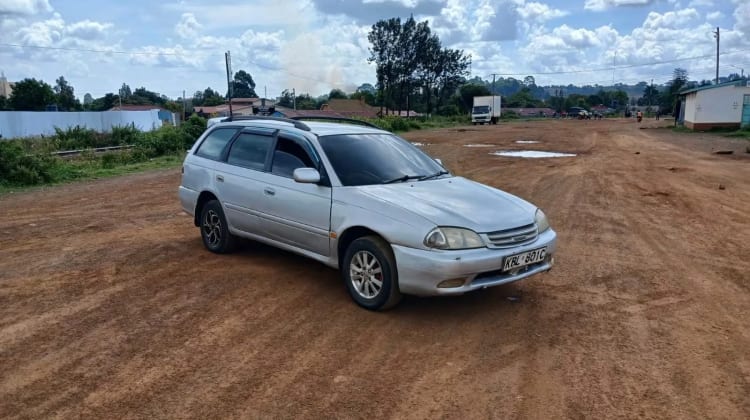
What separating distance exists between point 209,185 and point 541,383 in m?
4.54

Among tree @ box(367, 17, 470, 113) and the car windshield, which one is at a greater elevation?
tree @ box(367, 17, 470, 113)

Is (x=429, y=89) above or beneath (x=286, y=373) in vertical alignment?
above

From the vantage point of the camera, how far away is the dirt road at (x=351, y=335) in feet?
11.8

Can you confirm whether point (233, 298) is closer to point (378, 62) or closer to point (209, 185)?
point (209, 185)

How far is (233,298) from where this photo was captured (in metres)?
5.47

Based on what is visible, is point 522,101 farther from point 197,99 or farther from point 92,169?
point 92,169

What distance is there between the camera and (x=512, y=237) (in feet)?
16.4

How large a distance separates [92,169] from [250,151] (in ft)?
44.9

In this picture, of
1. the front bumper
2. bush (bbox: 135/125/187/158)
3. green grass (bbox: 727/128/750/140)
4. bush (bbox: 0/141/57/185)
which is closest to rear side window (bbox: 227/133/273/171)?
the front bumper

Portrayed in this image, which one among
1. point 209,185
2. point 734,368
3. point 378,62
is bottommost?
point 734,368

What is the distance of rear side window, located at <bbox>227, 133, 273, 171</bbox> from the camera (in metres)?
6.39

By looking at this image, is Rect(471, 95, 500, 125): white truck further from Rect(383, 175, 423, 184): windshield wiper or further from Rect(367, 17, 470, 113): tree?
Rect(383, 175, 423, 184): windshield wiper

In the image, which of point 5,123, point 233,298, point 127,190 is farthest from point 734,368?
point 5,123

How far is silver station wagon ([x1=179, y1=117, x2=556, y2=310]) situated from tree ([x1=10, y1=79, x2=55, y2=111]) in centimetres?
7751
